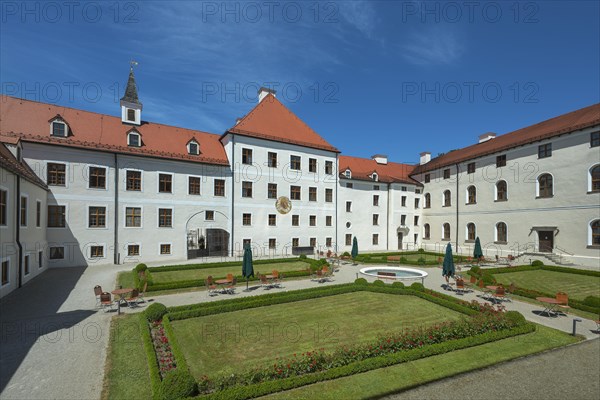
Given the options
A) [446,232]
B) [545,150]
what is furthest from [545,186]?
[446,232]

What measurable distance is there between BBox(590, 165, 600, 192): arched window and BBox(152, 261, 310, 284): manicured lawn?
25.4 m

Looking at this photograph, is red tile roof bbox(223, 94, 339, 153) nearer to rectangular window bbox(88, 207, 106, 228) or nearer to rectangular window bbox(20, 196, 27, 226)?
rectangular window bbox(88, 207, 106, 228)

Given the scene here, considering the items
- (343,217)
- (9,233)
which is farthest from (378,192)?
(9,233)

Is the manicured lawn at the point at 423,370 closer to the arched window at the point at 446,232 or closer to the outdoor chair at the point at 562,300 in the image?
the outdoor chair at the point at 562,300

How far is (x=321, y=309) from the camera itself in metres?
13.7

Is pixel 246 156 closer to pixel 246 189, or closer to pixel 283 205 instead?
pixel 246 189

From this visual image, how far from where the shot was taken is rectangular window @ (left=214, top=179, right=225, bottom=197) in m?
29.6

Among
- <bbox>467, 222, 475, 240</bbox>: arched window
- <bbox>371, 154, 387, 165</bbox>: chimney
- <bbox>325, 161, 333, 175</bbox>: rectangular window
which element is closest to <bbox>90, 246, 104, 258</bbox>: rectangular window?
<bbox>325, 161, 333, 175</bbox>: rectangular window

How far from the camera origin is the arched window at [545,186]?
28264mm

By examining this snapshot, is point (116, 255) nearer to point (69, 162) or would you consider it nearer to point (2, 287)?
point (69, 162)

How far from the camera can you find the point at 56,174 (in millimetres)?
23047

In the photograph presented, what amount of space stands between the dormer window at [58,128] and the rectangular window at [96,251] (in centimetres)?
942

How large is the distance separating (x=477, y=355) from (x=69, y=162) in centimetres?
2902

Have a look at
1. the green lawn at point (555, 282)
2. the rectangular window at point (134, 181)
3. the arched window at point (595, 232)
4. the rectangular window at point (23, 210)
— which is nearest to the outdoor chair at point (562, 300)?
the green lawn at point (555, 282)
